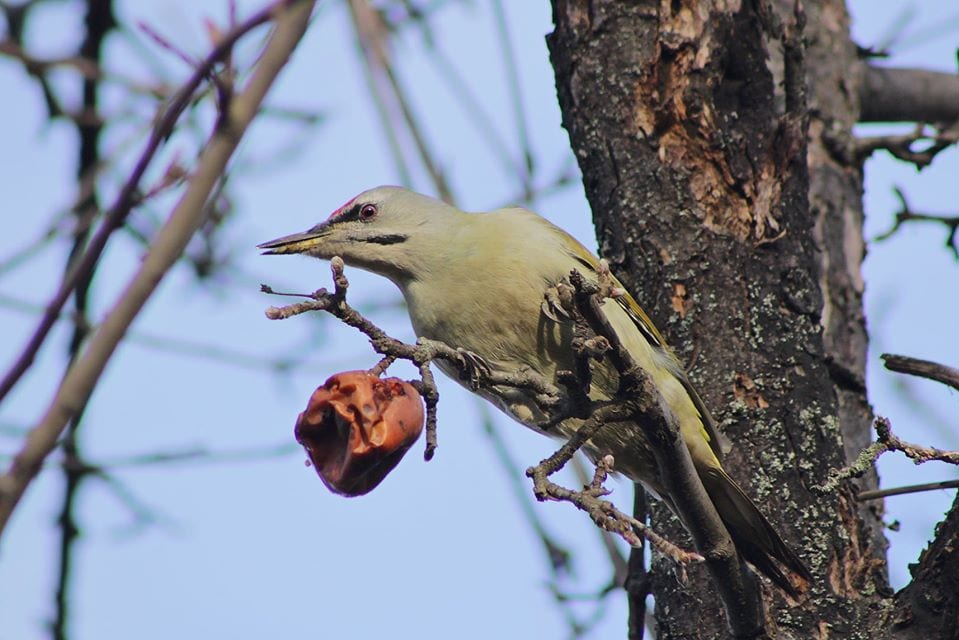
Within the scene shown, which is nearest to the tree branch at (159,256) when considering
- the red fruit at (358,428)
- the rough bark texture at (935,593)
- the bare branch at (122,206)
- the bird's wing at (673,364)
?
the bare branch at (122,206)

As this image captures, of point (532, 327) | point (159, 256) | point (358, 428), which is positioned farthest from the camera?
point (532, 327)

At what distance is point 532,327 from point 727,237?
80 cm

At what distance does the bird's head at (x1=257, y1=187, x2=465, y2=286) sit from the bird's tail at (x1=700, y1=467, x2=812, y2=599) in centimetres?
136

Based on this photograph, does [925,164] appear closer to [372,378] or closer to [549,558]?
[549,558]

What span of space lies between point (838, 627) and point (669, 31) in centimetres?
212

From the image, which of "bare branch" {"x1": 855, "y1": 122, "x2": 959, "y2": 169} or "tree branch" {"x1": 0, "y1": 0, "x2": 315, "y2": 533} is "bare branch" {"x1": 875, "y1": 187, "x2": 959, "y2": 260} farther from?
"tree branch" {"x1": 0, "y1": 0, "x2": 315, "y2": 533}

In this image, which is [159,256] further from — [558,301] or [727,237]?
[727,237]

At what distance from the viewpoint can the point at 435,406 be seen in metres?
2.69

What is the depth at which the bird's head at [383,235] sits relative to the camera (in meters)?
4.22

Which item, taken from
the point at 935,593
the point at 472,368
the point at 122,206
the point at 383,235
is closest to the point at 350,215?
the point at 383,235

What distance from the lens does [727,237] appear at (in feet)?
13.1

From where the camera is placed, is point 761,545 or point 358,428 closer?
point 358,428

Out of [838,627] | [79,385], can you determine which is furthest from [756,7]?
[79,385]

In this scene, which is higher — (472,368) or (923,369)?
(923,369)
